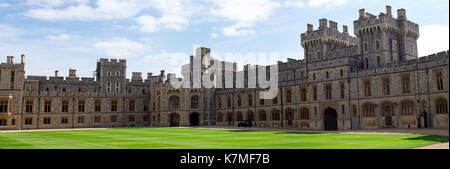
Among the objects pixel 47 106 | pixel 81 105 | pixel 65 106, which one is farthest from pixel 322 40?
pixel 47 106

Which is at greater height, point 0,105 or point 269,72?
point 269,72

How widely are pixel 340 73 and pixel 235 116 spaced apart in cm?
2168

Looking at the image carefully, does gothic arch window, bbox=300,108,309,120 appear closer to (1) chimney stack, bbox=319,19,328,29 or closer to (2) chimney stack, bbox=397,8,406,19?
(1) chimney stack, bbox=319,19,328,29

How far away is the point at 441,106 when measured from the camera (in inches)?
1404

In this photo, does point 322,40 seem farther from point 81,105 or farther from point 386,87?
point 81,105

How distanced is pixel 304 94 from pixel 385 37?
492 inches

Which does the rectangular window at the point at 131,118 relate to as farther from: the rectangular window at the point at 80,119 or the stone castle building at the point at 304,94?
the rectangular window at the point at 80,119

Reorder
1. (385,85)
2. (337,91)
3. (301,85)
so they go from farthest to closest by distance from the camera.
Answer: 1. (301,85)
2. (337,91)
3. (385,85)

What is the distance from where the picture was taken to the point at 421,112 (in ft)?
122

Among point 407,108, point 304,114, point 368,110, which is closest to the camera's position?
point 407,108

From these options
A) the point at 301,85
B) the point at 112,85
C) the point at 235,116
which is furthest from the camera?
the point at 112,85
